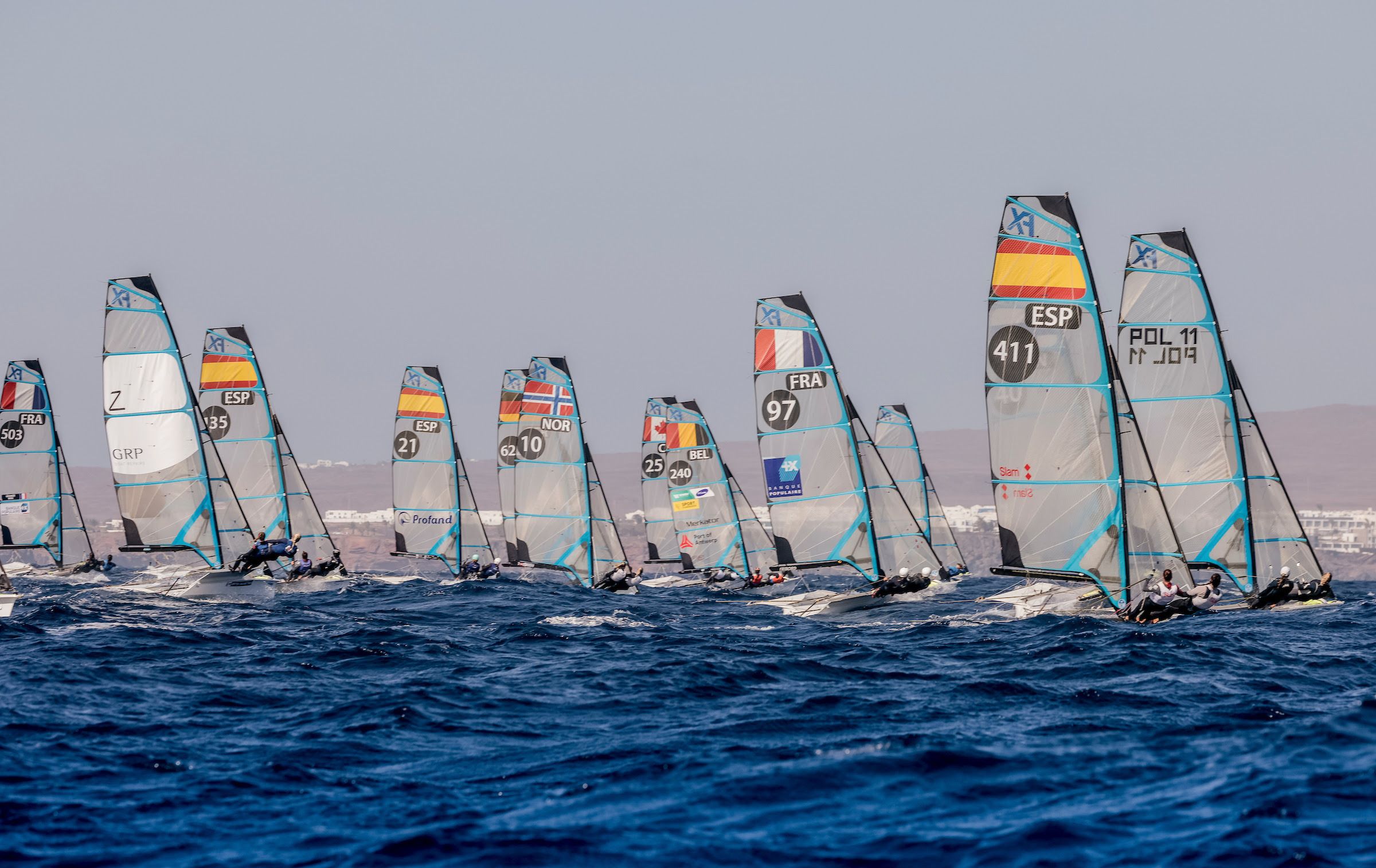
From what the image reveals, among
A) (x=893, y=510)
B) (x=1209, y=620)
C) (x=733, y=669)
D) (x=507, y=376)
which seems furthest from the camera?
(x=507, y=376)

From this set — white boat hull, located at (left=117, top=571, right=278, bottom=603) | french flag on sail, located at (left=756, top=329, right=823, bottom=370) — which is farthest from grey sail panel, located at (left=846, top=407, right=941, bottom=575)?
white boat hull, located at (left=117, top=571, right=278, bottom=603)

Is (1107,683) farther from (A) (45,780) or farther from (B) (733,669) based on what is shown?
(A) (45,780)

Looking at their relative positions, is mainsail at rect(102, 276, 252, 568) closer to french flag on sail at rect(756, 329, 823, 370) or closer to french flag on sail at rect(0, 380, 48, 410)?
french flag on sail at rect(756, 329, 823, 370)

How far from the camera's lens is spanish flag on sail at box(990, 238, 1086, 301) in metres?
28.2

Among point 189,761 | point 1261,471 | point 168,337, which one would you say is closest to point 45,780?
point 189,761

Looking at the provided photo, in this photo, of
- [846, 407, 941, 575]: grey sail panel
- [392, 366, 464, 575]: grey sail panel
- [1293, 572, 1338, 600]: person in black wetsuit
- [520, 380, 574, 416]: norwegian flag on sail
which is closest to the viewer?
[1293, 572, 1338, 600]: person in black wetsuit

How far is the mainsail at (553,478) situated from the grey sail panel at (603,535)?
5.91 feet

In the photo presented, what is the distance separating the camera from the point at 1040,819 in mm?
11406

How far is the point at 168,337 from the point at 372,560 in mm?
162602

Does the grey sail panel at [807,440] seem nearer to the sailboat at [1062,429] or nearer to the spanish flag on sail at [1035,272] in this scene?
the sailboat at [1062,429]

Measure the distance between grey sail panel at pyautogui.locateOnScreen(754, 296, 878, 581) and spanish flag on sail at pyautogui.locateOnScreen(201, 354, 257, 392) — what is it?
22237mm

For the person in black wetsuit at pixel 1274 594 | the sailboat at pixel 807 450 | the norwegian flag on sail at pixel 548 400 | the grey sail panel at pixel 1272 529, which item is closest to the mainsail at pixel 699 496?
the norwegian flag on sail at pixel 548 400

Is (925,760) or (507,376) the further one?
(507,376)

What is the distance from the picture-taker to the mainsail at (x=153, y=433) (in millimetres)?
38344
